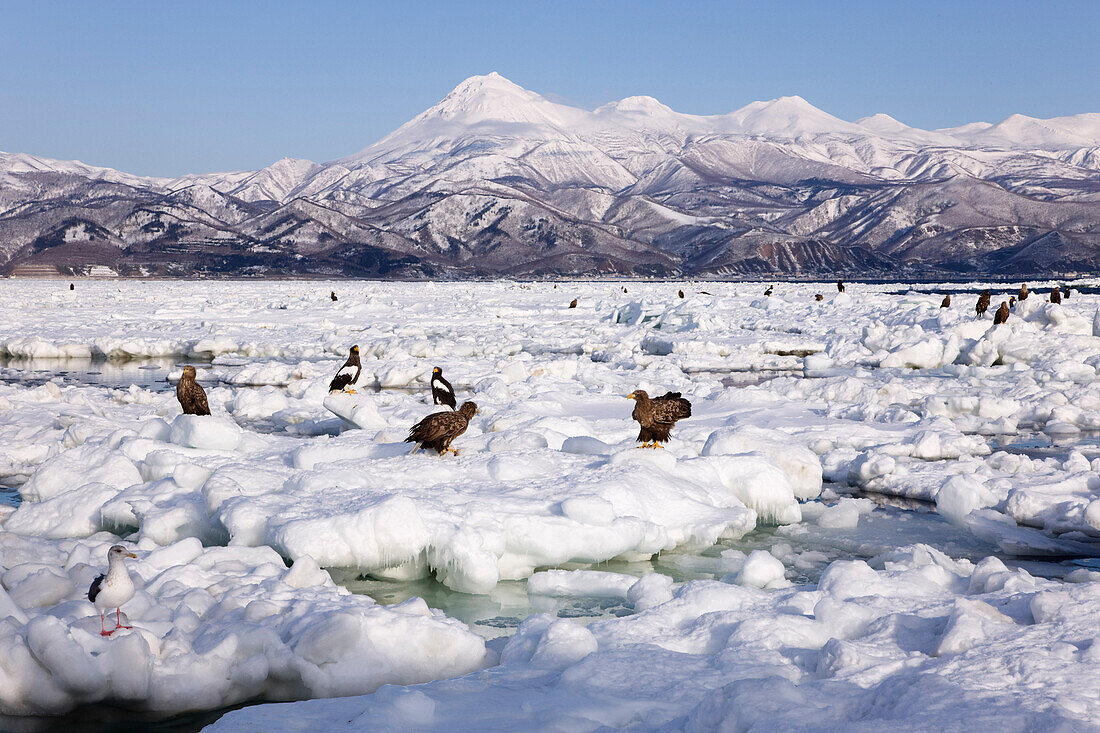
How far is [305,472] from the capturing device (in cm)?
807

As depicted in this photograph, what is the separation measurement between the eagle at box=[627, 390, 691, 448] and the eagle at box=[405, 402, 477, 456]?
1792 mm

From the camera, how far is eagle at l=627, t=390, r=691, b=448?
8734 mm

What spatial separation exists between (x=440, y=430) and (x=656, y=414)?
223cm

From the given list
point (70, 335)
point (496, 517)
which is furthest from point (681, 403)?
point (70, 335)

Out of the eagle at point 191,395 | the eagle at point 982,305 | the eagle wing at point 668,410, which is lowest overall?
the eagle at point 191,395

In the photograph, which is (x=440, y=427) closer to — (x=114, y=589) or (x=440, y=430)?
(x=440, y=430)

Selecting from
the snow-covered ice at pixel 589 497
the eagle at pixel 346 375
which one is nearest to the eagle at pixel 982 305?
the snow-covered ice at pixel 589 497

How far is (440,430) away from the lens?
8734 millimetres

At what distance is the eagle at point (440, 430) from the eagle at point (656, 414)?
1792 mm

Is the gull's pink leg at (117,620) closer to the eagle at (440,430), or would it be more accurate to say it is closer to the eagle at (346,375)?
the eagle at (440,430)

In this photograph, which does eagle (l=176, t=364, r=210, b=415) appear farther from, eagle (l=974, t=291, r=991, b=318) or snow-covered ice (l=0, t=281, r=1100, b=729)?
eagle (l=974, t=291, r=991, b=318)

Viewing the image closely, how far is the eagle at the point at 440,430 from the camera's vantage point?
8688mm

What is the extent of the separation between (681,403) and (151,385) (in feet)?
44.7

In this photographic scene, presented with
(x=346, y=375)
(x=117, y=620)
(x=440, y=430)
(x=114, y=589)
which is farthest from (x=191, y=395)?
(x=117, y=620)
